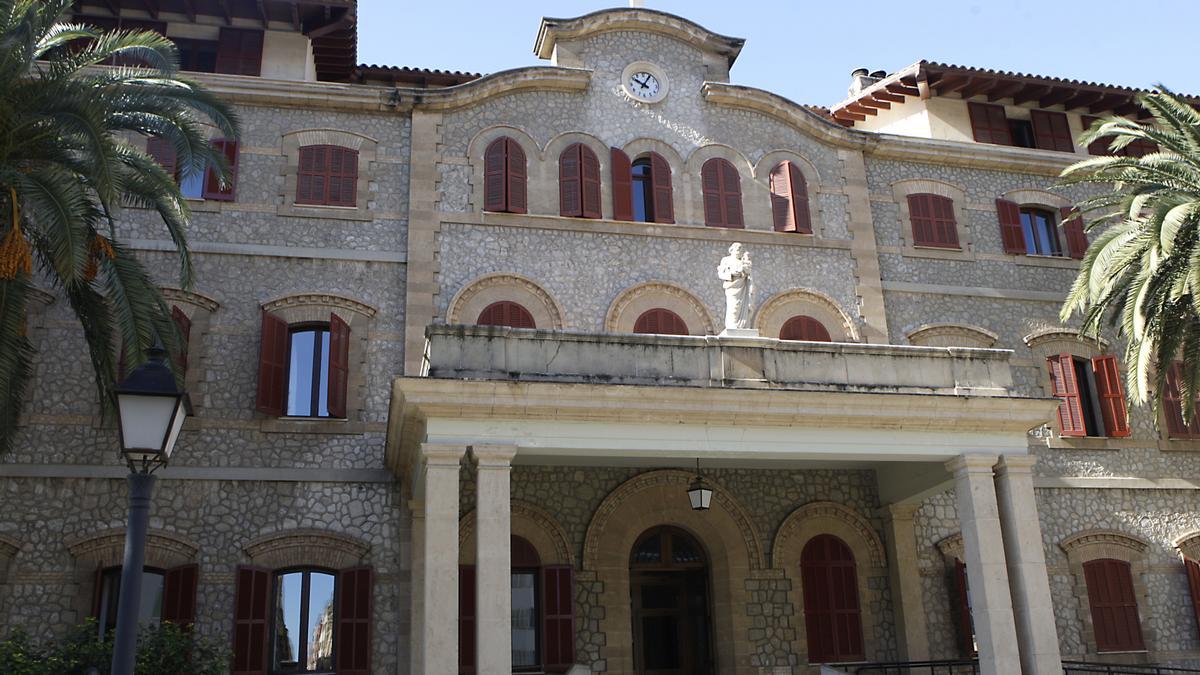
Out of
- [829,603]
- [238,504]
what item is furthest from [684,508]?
[238,504]

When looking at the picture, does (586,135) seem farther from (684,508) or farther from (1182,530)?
(1182,530)

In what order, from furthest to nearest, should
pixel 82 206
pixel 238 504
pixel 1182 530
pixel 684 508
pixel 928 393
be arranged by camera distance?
pixel 1182 530
pixel 684 508
pixel 238 504
pixel 928 393
pixel 82 206

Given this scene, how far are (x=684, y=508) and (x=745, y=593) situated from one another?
62.2 inches

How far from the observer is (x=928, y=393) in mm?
14383

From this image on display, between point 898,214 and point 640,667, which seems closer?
point 640,667

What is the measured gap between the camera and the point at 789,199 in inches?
765

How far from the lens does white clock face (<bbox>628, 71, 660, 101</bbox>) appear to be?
19.7 m

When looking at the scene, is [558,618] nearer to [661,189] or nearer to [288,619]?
[288,619]

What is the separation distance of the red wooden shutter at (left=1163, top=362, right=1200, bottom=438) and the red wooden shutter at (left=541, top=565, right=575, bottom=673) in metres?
11.5

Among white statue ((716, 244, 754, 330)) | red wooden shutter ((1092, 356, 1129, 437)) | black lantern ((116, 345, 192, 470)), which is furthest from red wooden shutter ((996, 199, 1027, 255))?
black lantern ((116, 345, 192, 470))

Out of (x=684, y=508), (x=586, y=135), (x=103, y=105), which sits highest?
(x=586, y=135)

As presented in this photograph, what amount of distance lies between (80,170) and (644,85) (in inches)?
390

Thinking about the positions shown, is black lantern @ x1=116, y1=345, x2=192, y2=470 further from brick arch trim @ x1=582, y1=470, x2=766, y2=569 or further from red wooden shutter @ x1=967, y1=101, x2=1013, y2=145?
red wooden shutter @ x1=967, y1=101, x2=1013, y2=145

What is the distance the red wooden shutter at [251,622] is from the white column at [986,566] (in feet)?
31.3
